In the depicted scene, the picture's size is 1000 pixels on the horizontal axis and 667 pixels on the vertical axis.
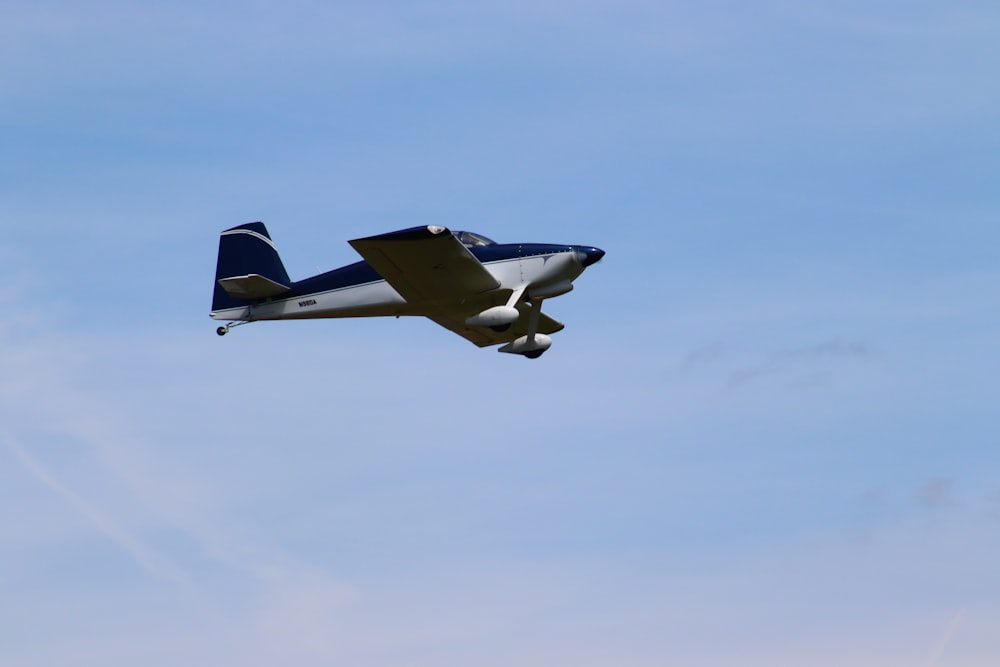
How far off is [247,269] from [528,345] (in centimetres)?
731

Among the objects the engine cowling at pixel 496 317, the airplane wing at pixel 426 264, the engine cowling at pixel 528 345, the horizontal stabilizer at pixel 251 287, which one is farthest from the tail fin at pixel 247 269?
the engine cowling at pixel 528 345

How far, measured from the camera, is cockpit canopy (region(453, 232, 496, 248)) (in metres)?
29.7

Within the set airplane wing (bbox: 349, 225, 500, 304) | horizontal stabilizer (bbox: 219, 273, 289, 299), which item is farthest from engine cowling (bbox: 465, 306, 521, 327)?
horizontal stabilizer (bbox: 219, 273, 289, 299)

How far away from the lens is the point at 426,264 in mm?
28219

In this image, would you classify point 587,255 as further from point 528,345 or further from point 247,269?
point 247,269

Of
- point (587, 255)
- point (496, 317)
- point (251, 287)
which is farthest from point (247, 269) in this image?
point (587, 255)

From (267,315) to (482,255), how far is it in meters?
5.63

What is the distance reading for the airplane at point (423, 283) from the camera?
92.1 feet

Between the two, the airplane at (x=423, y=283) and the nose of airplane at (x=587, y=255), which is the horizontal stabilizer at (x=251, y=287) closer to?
the airplane at (x=423, y=283)

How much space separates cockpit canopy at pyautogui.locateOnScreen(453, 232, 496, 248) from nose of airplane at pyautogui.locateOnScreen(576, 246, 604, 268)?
2.08 metres

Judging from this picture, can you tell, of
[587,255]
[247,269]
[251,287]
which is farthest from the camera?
[247,269]

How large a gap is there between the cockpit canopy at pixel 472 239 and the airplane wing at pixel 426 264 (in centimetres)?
120

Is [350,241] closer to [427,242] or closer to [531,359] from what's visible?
[427,242]

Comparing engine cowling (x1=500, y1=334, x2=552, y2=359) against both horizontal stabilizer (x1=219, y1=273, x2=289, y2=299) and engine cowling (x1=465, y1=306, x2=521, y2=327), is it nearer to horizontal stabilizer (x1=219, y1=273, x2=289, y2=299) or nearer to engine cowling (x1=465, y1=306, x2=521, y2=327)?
engine cowling (x1=465, y1=306, x2=521, y2=327)
